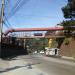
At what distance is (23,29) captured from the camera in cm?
7194

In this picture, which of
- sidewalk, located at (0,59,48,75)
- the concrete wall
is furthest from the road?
the concrete wall

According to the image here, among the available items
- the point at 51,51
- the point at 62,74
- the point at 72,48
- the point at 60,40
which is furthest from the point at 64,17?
A: the point at 62,74

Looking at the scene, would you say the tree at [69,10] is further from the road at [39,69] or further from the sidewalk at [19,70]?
the sidewalk at [19,70]

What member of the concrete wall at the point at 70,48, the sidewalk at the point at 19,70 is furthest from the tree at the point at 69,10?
the sidewalk at the point at 19,70

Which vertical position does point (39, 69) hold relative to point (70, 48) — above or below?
below

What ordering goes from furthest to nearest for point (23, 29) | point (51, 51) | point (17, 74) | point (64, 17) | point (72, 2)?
point (51, 51) → point (23, 29) → point (64, 17) → point (72, 2) → point (17, 74)

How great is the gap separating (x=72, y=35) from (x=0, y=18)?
26.8 metres

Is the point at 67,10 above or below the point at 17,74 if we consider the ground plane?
above

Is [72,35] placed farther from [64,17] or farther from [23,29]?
[23,29]

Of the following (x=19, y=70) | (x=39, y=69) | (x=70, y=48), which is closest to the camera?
(x=19, y=70)

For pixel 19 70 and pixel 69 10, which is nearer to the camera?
pixel 19 70

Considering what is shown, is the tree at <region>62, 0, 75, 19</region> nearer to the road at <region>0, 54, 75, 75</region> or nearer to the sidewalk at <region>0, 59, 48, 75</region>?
the road at <region>0, 54, 75, 75</region>

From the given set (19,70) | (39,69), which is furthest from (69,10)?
(19,70)

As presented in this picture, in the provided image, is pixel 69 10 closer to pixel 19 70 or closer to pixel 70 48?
pixel 70 48
